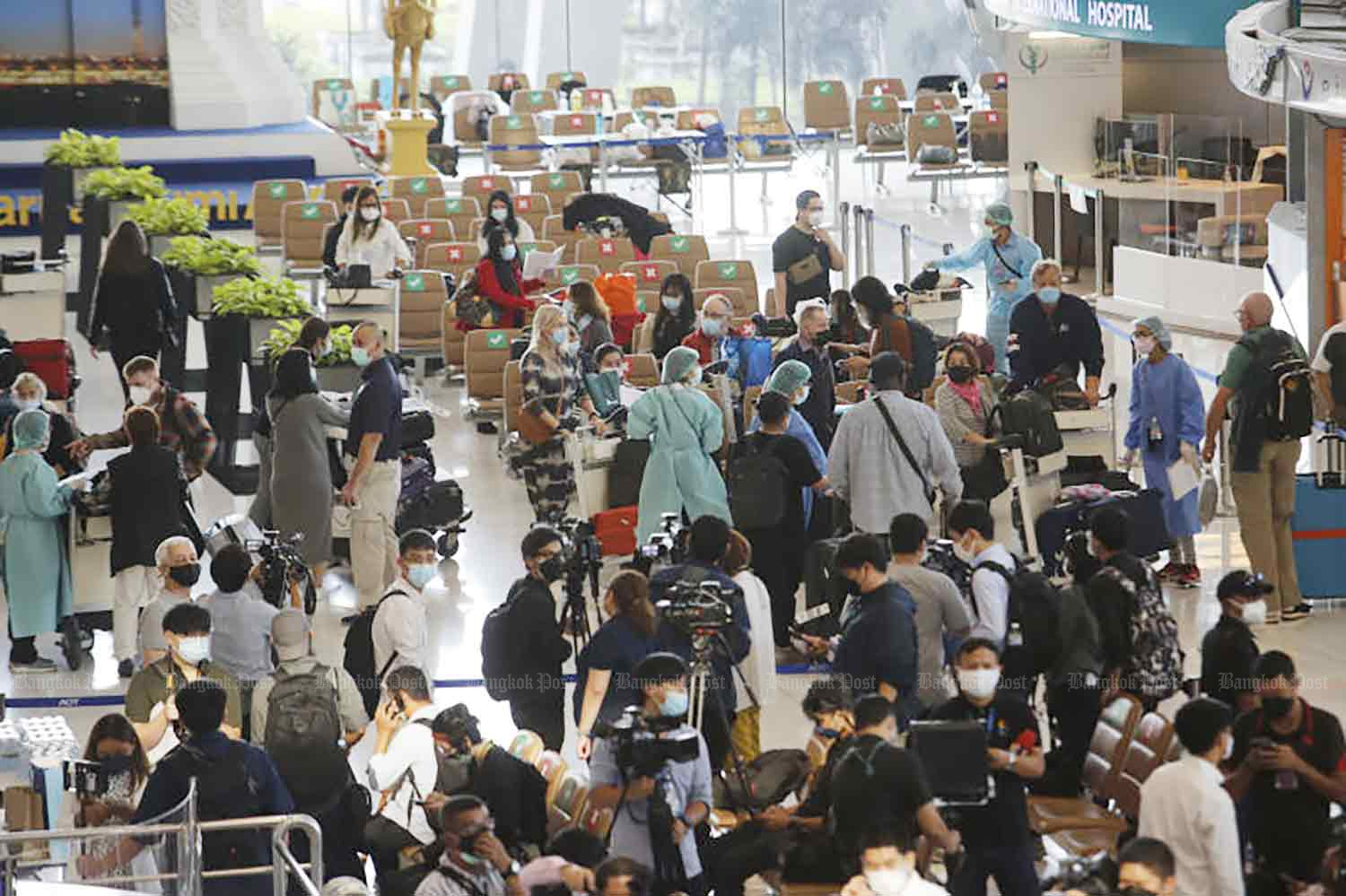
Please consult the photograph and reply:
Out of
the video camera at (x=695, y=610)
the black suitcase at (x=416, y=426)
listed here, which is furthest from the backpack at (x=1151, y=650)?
the black suitcase at (x=416, y=426)

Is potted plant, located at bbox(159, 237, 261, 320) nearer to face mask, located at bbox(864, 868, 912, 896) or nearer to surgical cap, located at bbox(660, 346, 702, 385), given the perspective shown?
surgical cap, located at bbox(660, 346, 702, 385)

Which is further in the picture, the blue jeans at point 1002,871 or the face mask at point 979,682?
the face mask at point 979,682

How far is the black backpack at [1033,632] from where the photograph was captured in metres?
9.24

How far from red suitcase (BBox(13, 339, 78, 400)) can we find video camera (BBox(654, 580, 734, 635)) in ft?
26.1

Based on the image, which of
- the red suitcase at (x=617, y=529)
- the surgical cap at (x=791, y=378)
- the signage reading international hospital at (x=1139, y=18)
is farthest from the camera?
the signage reading international hospital at (x=1139, y=18)

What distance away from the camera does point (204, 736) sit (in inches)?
316

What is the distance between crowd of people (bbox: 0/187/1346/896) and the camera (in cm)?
780

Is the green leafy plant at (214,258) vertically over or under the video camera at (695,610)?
over

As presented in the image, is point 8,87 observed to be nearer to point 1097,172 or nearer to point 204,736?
point 1097,172

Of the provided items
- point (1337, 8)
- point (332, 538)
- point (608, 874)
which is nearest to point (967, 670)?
point (608, 874)

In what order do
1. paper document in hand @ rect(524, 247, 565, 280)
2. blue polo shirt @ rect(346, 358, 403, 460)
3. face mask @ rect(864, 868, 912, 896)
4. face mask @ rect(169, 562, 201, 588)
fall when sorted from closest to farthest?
face mask @ rect(864, 868, 912, 896) < face mask @ rect(169, 562, 201, 588) < blue polo shirt @ rect(346, 358, 403, 460) < paper document in hand @ rect(524, 247, 565, 280)

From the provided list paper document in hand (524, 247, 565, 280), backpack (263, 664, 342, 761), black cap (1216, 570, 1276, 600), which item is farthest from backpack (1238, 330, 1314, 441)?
paper document in hand (524, 247, 565, 280)

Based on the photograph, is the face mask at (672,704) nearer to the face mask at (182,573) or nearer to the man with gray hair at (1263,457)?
the face mask at (182,573)

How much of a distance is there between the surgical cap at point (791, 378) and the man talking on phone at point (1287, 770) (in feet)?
13.6
